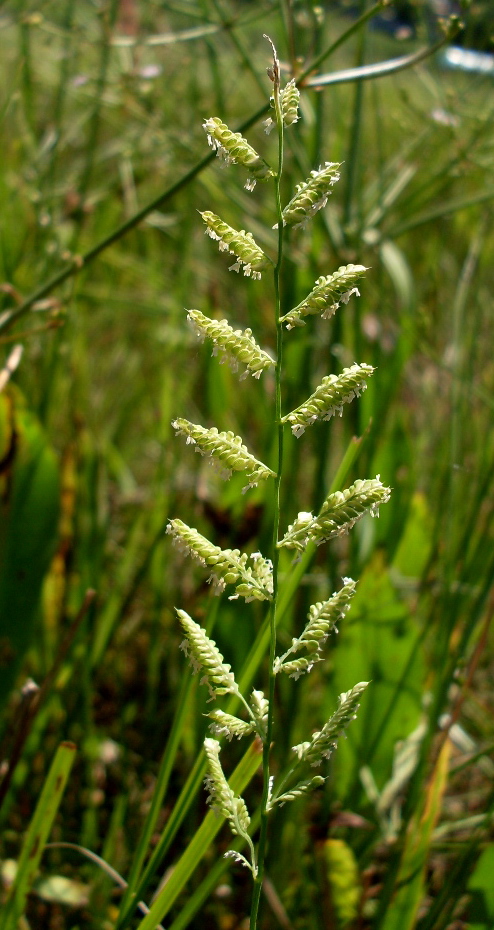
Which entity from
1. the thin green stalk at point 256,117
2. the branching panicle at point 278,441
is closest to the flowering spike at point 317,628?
the branching panicle at point 278,441

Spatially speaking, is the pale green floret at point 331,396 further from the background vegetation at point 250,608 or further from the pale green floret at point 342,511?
the background vegetation at point 250,608

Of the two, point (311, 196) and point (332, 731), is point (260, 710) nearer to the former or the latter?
point (332, 731)

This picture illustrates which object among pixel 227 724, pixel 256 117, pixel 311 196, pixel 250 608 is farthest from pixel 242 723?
pixel 250 608

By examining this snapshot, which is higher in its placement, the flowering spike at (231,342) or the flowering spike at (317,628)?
the flowering spike at (231,342)

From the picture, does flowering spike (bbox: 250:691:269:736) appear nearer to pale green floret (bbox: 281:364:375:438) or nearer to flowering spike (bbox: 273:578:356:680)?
flowering spike (bbox: 273:578:356:680)

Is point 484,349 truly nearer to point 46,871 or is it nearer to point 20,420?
point 20,420
